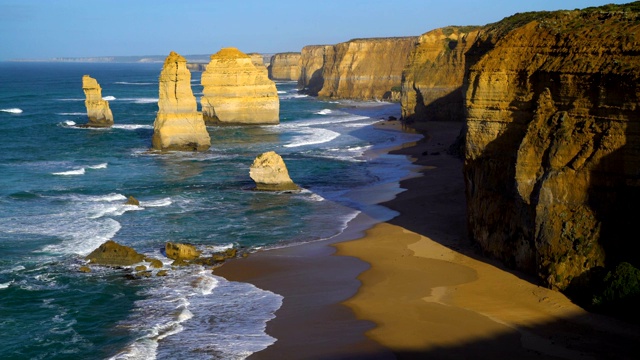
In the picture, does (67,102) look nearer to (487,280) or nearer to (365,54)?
(365,54)

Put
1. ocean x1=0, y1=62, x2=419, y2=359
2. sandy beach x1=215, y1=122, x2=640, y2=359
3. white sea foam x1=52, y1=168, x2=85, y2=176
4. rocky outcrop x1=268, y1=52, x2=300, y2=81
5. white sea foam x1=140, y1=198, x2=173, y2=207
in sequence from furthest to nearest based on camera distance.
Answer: rocky outcrop x1=268, y1=52, x2=300, y2=81
white sea foam x1=52, y1=168, x2=85, y2=176
white sea foam x1=140, y1=198, x2=173, y2=207
ocean x1=0, y1=62, x2=419, y2=359
sandy beach x1=215, y1=122, x2=640, y2=359

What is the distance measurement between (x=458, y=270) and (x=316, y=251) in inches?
228

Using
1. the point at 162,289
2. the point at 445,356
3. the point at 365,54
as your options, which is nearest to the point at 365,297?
the point at 445,356

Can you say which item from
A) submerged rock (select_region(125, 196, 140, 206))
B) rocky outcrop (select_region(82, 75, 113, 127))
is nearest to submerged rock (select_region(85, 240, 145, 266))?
submerged rock (select_region(125, 196, 140, 206))

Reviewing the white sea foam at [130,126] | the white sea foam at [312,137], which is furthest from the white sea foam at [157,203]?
the white sea foam at [130,126]

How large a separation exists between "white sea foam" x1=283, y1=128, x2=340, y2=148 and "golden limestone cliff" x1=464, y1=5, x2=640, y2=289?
111 ft

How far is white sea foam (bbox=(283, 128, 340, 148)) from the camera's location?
57.1 m

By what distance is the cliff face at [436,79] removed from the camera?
64250 millimetres

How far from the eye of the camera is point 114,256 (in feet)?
78.2

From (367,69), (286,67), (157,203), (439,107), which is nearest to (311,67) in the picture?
(367,69)

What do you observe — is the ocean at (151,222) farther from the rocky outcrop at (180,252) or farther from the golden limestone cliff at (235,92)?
the golden limestone cliff at (235,92)

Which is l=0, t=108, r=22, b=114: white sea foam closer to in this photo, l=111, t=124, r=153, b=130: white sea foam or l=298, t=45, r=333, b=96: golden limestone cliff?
l=111, t=124, r=153, b=130: white sea foam

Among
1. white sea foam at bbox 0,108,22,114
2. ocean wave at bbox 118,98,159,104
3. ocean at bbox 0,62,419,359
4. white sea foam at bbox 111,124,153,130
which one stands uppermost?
ocean wave at bbox 118,98,159,104

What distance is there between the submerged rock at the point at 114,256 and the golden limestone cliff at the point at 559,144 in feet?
37.1
